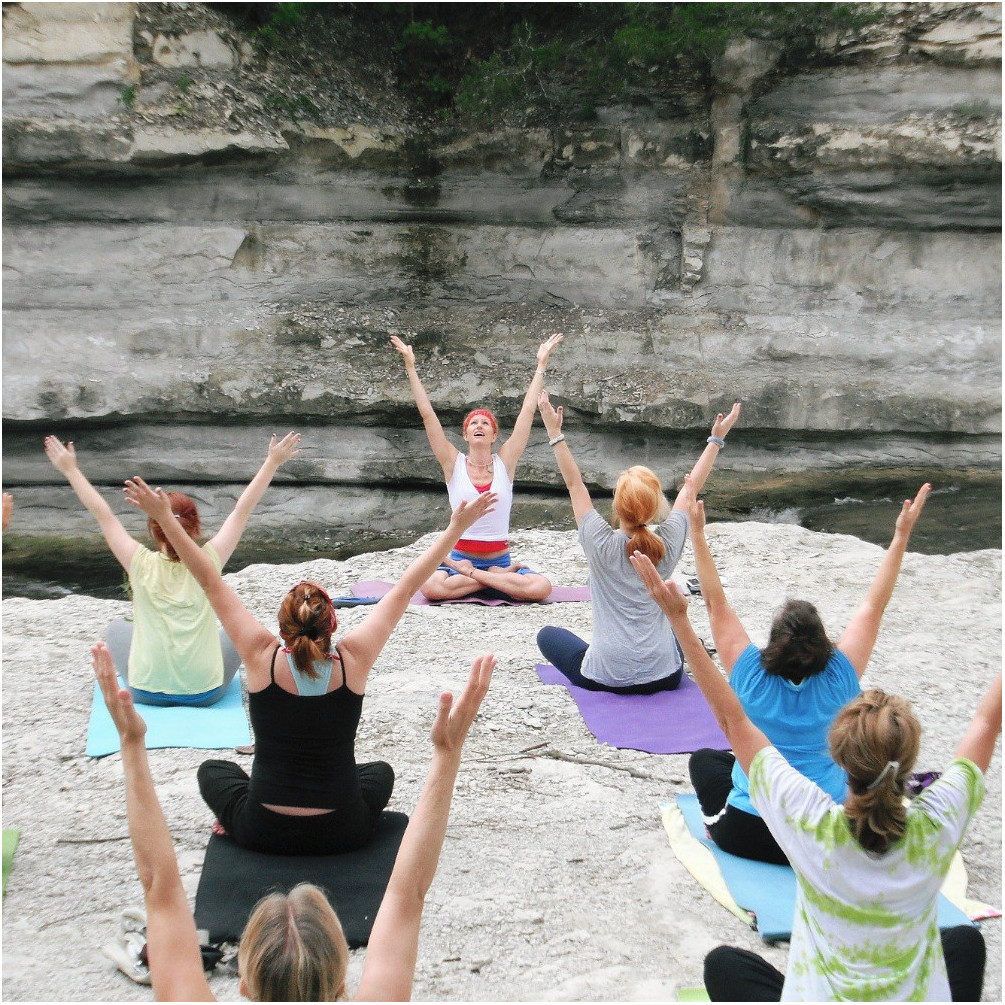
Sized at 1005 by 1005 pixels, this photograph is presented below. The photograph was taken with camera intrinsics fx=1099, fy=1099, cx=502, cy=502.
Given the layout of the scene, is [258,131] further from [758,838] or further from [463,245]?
[758,838]

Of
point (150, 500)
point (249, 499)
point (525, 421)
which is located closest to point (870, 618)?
point (150, 500)

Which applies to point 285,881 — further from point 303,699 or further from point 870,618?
point 870,618

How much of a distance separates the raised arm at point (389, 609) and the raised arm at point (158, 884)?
129 cm

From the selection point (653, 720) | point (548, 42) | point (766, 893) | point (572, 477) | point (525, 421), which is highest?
point (548, 42)

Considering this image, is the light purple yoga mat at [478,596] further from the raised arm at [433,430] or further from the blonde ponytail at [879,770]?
the blonde ponytail at [879,770]

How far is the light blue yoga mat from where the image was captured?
198 inches

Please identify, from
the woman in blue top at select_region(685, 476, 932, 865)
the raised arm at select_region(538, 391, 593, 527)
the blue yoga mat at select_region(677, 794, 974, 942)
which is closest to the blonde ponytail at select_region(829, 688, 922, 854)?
the blue yoga mat at select_region(677, 794, 974, 942)

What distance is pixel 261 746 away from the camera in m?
3.60

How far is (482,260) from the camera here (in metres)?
13.8

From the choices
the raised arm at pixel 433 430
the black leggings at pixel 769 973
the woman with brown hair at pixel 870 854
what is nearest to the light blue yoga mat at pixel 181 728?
the raised arm at pixel 433 430

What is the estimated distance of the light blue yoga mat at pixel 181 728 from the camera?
16.5 ft

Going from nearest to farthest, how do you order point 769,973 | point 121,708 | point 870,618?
point 121,708, point 769,973, point 870,618

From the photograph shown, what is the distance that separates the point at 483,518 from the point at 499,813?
3.57 meters

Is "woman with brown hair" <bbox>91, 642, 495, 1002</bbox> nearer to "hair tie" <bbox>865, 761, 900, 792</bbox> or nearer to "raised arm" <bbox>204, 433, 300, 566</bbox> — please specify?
"hair tie" <bbox>865, 761, 900, 792</bbox>
